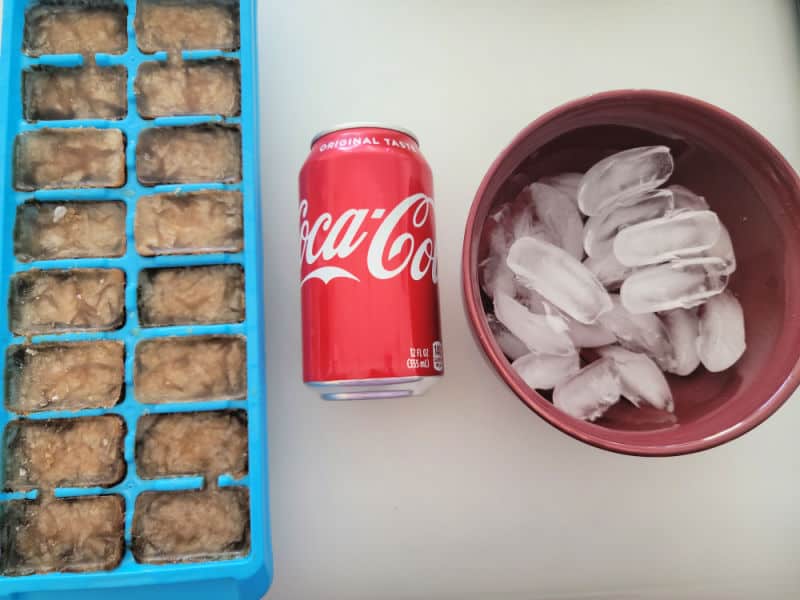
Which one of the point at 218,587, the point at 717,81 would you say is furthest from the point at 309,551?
the point at 717,81

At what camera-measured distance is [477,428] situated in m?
0.71

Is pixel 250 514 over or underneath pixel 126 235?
underneath

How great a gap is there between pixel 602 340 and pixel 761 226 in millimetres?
192

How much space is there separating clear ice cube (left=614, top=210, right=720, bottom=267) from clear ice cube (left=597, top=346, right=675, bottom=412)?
0.10 m

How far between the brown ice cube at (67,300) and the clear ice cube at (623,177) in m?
0.51

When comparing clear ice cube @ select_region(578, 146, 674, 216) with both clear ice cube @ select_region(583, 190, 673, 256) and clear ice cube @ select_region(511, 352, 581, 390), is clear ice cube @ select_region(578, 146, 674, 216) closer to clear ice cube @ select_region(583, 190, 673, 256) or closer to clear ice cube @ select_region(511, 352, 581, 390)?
clear ice cube @ select_region(583, 190, 673, 256)

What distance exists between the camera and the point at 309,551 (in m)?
0.69

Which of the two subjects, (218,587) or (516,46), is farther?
(516,46)

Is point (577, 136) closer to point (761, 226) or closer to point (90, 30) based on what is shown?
point (761, 226)

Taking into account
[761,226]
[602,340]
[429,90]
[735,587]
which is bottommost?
[735,587]

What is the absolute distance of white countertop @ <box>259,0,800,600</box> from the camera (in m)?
0.69

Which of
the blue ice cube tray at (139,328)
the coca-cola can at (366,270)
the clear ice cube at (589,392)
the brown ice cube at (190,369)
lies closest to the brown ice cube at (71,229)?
the blue ice cube tray at (139,328)

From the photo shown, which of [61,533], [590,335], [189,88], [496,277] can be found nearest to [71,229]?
[189,88]

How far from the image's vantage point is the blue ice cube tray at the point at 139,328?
1.94ft
